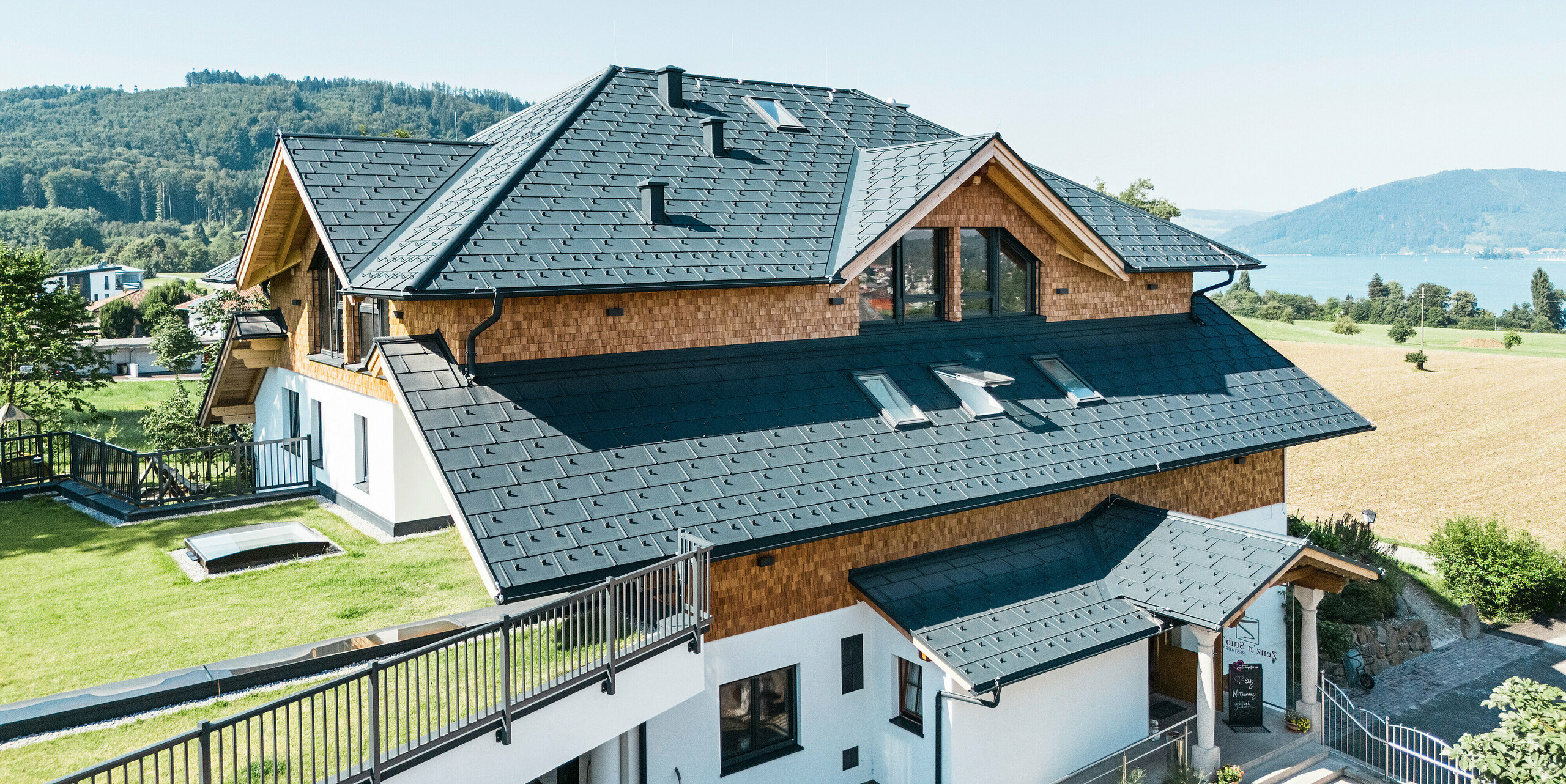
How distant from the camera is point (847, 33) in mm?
20500

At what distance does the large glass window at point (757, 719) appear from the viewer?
12664 millimetres

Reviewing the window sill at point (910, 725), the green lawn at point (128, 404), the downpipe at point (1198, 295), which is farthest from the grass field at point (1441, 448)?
the green lawn at point (128, 404)

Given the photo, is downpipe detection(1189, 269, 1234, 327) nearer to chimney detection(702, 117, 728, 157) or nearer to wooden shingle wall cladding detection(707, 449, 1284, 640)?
wooden shingle wall cladding detection(707, 449, 1284, 640)

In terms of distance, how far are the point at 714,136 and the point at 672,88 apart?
4.86ft

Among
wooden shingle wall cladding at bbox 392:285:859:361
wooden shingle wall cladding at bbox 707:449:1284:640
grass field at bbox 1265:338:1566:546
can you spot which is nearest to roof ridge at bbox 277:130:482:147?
wooden shingle wall cladding at bbox 392:285:859:361

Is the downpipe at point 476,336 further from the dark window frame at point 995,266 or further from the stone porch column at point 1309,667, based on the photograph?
the stone porch column at point 1309,667

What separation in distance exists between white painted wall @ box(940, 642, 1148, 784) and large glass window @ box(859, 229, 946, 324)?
6.00 m

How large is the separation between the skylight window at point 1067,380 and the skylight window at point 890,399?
10.1ft

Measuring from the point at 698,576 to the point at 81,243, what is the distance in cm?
15378

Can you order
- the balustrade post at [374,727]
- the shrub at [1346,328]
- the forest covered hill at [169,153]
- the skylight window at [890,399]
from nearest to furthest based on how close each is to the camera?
the balustrade post at [374,727]
the skylight window at [890,399]
the shrub at [1346,328]
the forest covered hill at [169,153]

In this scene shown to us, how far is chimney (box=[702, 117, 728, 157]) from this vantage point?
645 inches

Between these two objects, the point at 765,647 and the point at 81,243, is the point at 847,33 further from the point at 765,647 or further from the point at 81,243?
the point at 81,243

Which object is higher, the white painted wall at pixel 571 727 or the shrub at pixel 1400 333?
the shrub at pixel 1400 333

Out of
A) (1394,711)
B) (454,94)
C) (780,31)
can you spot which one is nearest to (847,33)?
(780,31)
